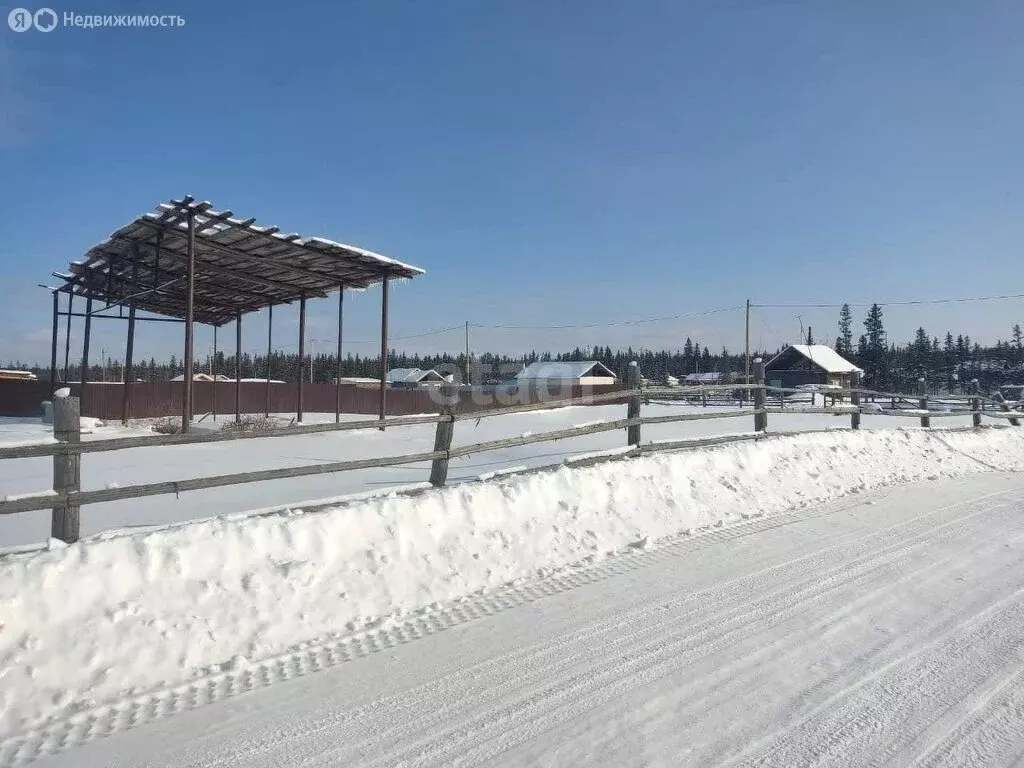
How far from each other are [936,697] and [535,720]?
192 centimetres

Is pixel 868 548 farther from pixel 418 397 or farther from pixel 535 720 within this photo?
pixel 418 397

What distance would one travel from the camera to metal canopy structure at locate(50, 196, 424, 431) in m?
13.5

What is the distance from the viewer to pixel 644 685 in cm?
329

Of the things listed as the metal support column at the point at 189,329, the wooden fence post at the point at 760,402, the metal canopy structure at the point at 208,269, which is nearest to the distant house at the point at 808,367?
the metal canopy structure at the point at 208,269

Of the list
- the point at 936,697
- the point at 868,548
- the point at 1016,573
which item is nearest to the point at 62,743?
the point at 936,697

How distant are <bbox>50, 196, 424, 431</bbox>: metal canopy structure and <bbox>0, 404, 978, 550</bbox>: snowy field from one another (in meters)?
1.50

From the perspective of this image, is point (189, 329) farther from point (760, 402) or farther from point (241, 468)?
point (760, 402)

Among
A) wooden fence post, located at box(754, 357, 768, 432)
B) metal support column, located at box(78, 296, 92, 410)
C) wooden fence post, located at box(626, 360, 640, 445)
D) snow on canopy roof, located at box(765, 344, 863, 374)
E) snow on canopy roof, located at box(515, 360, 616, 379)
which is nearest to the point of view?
wooden fence post, located at box(626, 360, 640, 445)

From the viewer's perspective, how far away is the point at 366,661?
3.68 m

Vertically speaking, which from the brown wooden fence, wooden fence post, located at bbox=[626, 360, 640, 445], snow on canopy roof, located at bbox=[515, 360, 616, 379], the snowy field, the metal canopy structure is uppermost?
the metal canopy structure

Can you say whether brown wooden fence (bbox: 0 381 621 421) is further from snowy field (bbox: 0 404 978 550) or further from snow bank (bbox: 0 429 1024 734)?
snow bank (bbox: 0 429 1024 734)

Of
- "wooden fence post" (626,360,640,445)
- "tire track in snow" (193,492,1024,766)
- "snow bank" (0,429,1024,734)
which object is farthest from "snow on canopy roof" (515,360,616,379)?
"tire track in snow" (193,492,1024,766)

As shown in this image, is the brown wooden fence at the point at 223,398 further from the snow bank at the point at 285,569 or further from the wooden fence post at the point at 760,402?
the snow bank at the point at 285,569

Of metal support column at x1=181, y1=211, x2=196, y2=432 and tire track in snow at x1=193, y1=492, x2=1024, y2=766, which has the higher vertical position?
metal support column at x1=181, y1=211, x2=196, y2=432
